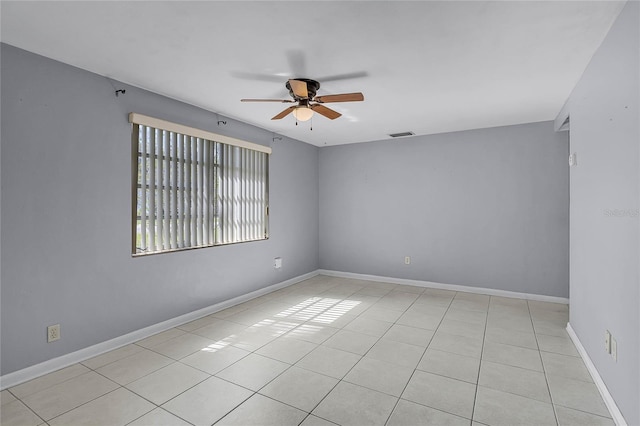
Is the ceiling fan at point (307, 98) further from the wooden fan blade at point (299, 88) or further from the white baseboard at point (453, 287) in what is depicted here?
the white baseboard at point (453, 287)

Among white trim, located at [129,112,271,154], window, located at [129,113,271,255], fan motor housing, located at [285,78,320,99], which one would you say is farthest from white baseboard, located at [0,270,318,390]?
fan motor housing, located at [285,78,320,99]

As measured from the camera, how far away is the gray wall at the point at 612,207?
171 centimetres

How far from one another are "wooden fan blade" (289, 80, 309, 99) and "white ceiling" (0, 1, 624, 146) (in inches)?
6.2

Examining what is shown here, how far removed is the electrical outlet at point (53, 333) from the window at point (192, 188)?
83 cm

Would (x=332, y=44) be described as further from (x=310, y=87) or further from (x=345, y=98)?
(x=310, y=87)

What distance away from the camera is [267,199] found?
486 cm

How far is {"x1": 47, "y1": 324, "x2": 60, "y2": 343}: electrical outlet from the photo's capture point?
98.6 inches

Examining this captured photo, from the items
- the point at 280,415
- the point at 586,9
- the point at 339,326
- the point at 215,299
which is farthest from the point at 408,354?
the point at 586,9

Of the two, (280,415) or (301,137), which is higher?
(301,137)

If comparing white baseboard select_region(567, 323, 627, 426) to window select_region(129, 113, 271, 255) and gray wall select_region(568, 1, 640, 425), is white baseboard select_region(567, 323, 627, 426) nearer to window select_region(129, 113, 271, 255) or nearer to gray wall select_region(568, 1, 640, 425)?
gray wall select_region(568, 1, 640, 425)

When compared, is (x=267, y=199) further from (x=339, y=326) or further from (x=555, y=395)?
(x=555, y=395)

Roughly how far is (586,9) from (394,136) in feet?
11.1

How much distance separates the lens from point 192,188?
365 cm

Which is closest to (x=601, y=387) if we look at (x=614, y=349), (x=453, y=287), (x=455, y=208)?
(x=614, y=349)
